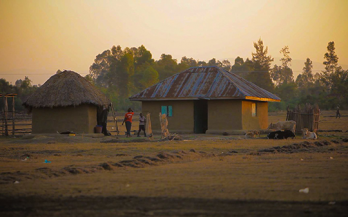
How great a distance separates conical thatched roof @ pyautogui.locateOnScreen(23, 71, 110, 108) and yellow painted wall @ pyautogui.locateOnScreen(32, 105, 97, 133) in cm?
51

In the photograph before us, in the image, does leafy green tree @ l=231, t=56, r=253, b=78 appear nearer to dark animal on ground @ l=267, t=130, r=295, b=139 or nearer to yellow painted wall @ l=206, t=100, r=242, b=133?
yellow painted wall @ l=206, t=100, r=242, b=133

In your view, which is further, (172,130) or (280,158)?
(172,130)

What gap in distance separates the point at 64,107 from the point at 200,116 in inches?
324

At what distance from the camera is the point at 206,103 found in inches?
1135

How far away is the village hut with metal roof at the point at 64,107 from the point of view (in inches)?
982

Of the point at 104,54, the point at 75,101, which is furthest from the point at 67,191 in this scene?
the point at 104,54

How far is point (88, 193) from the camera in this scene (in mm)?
7984

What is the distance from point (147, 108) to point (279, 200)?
2105 cm

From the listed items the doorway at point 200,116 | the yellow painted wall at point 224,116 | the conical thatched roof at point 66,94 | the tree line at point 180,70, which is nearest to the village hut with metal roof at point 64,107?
the conical thatched roof at point 66,94

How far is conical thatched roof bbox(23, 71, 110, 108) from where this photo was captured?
24844mm

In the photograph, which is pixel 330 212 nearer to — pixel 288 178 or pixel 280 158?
pixel 288 178

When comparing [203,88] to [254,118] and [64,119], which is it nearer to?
[254,118]

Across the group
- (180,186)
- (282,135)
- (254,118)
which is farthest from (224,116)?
(180,186)

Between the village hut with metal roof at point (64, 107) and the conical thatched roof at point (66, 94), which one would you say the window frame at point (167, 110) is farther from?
the village hut with metal roof at point (64, 107)
